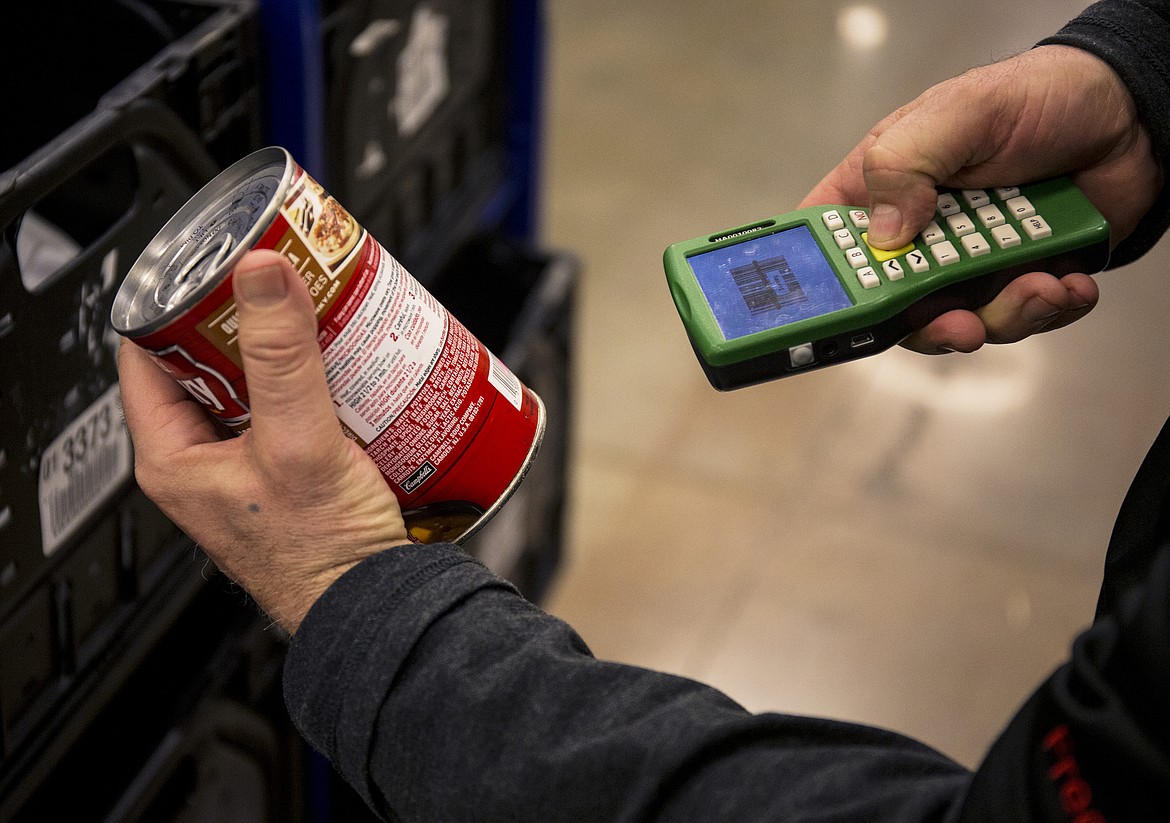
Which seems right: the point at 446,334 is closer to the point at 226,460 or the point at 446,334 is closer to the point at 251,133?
the point at 226,460

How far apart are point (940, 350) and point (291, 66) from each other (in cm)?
59

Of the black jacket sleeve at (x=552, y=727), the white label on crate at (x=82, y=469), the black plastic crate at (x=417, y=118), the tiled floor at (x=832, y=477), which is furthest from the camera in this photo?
the tiled floor at (x=832, y=477)

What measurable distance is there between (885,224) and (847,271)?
41 millimetres

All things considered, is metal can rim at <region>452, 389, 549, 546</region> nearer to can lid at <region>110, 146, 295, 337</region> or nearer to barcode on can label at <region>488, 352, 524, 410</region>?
barcode on can label at <region>488, 352, 524, 410</region>

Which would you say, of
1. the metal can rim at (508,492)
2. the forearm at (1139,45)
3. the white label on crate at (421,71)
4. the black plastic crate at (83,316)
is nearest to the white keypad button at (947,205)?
the forearm at (1139,45)

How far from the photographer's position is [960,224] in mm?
784

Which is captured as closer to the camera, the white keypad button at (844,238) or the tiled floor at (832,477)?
the white keypad button at (844,238)

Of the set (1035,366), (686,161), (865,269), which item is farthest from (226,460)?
(686,161)

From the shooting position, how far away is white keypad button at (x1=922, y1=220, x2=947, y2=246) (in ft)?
2.54

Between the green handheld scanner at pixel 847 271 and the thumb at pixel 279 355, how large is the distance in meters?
0.26

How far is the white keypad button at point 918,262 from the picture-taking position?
30.0 inches

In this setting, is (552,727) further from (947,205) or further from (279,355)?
(947,205)

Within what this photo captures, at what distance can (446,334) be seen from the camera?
66 cm

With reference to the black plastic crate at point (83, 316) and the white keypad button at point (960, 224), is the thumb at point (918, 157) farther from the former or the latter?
the black plastic crate at point (83, 316)
